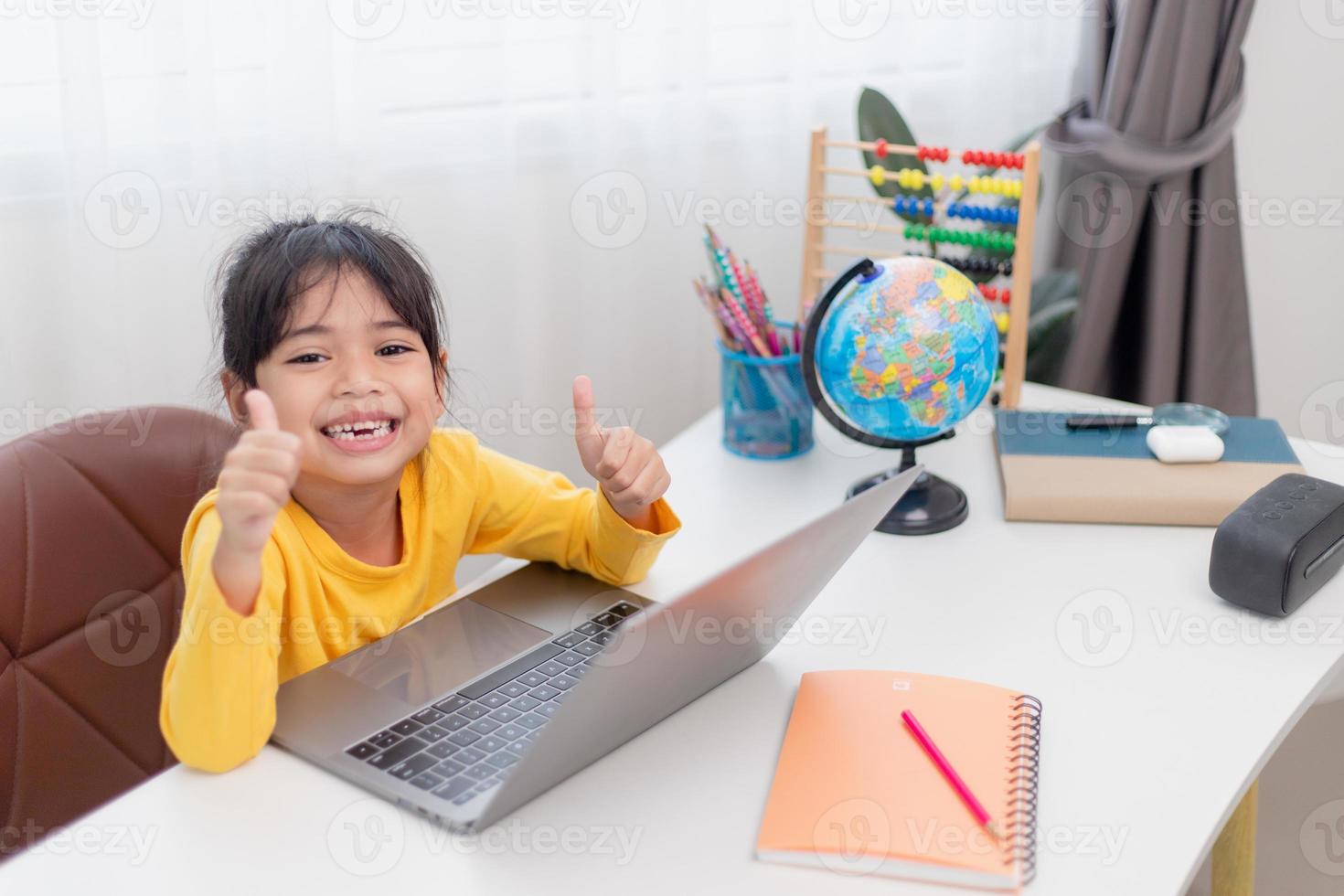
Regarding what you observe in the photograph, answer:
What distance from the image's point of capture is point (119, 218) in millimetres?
1444

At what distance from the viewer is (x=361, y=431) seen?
1.06 m

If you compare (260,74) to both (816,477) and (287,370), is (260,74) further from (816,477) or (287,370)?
(816,477)

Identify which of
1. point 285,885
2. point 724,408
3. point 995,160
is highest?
point 995,160

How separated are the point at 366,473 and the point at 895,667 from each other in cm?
46

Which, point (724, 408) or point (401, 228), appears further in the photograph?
point (401, 228)

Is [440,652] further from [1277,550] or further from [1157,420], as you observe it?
[1157,420]

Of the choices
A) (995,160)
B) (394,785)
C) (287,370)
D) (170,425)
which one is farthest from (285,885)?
(995,160)

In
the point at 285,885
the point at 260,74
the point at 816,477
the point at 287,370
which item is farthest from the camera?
the point at 260,74

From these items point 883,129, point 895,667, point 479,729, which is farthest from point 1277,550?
point 883,129

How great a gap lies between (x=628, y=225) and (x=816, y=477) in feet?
2.18

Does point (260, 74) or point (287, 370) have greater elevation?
point (260, 74)

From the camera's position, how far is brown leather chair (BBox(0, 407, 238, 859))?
1.04 m

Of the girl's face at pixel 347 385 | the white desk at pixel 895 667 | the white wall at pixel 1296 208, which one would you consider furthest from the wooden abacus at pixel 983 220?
the white wall at pixel 1296 208

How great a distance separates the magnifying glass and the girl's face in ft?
2.46
